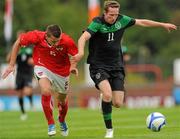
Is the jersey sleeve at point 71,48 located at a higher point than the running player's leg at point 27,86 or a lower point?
higher

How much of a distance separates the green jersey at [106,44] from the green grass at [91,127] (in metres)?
1.43

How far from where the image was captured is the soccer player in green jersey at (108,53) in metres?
14.2

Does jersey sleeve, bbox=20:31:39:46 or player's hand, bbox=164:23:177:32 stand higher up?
player's hand, bbox=164:23:177:32

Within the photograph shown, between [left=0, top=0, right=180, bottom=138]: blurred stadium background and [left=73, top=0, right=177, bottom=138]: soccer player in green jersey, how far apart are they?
1108 cm

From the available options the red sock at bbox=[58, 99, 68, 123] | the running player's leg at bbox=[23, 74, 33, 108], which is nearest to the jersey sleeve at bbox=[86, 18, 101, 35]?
the red sock at bbox=[58, 99, 68, 123]

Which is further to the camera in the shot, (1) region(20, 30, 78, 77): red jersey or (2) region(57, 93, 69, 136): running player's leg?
(2) region(57, 93, 69, 136): running player's leg

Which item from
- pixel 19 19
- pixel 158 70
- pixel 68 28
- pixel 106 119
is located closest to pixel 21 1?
pixel 19 19

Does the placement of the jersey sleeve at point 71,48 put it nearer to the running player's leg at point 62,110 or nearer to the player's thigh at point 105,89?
the player's thigh at point 105,89

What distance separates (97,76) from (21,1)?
5130cm

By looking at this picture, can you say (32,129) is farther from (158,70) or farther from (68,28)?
(68,28)

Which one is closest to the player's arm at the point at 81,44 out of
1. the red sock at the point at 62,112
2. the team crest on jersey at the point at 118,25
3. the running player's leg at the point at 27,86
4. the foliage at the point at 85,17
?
the team crest on jersey at the point at 118,25

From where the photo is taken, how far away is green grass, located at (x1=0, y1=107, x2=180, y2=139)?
49.0 feet

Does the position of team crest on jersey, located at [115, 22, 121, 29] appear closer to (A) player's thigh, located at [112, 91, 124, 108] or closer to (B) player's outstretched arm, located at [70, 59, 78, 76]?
(B) player's outstretched arm, located at [70, 59, 78, 76]

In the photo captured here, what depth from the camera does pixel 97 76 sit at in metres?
14.4
